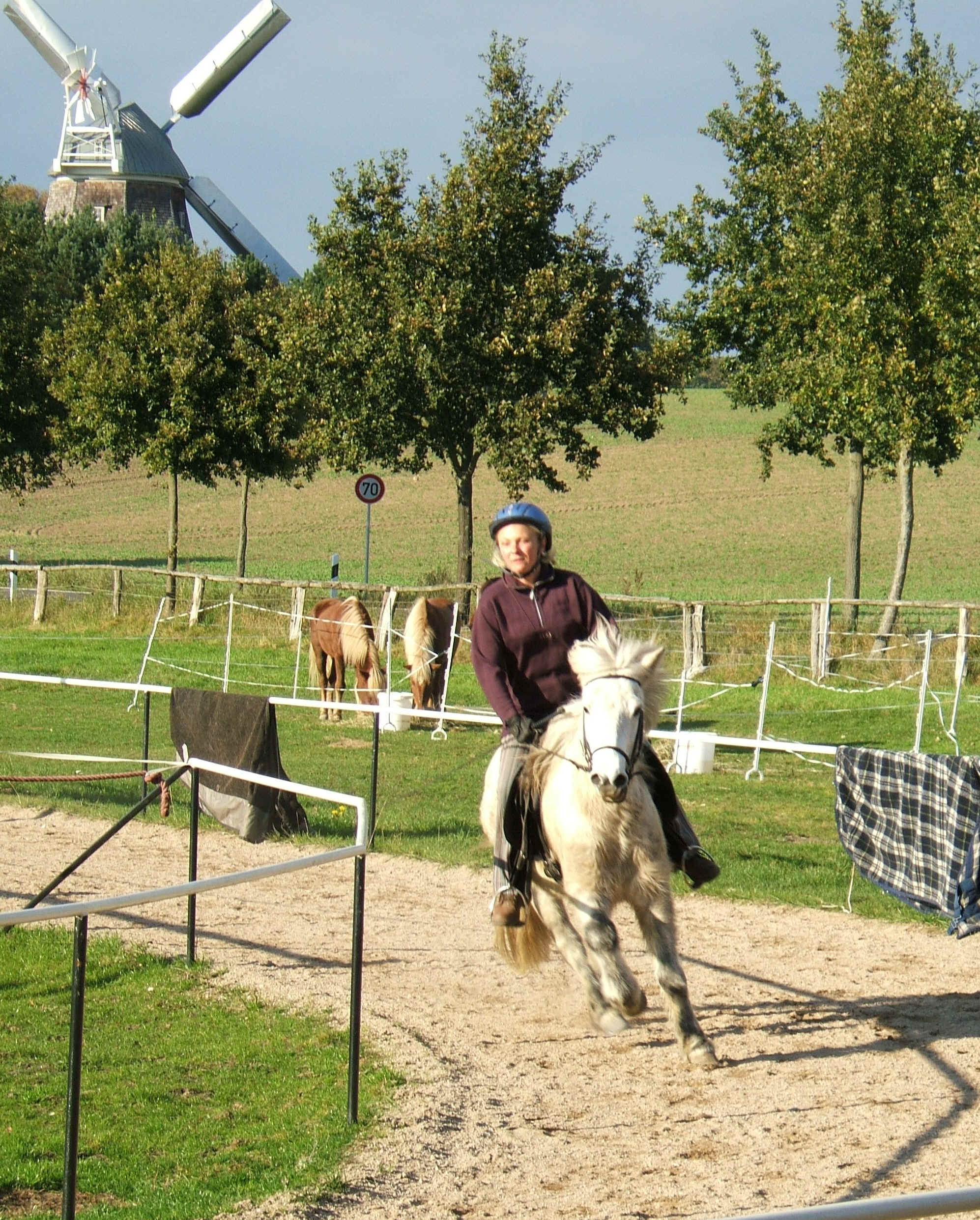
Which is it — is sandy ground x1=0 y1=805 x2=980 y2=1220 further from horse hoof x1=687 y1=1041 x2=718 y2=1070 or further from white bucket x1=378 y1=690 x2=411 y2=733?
white bucket x1=378 y1=690 x2=411 y2=733

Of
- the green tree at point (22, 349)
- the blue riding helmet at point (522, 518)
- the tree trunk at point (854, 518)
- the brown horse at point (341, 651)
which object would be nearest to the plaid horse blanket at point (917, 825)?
the blue riding helmet at point (522, 518)

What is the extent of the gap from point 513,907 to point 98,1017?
222cm

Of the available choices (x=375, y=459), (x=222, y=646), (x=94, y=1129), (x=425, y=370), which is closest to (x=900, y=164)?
(x=425, y=370)

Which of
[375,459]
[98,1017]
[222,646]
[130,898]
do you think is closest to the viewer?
[130,898]

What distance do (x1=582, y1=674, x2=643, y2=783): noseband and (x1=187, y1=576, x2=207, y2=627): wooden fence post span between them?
771 inches

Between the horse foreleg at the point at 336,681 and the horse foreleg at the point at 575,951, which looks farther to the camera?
the horse foreleg at the point at 336,681

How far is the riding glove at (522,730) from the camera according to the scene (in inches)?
250

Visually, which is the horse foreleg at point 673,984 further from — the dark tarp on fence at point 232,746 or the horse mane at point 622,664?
the dark tarp on fence at point 232,746

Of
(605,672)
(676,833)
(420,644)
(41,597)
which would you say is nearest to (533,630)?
(605,672)

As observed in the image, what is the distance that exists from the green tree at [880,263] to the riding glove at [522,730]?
52.3 ft

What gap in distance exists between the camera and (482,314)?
24.2 m

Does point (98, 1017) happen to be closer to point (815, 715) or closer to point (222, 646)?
point (815, 715)

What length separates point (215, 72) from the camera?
224 ft

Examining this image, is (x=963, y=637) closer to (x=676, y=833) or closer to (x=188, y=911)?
(x=676, y=833)
